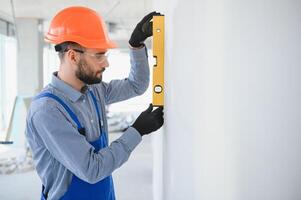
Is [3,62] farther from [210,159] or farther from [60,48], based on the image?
[210,159]

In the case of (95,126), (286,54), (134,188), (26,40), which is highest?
(26,40)

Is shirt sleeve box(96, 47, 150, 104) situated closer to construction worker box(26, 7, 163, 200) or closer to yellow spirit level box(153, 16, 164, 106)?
construction worker box(26, 7, 163, 200)

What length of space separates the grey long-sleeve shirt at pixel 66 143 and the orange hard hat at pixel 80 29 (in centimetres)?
20

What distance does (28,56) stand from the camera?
25.3ft

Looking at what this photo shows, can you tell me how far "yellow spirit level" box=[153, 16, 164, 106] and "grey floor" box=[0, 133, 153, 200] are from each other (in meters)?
2.45

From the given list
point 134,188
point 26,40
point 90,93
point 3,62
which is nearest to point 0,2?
point 26,40

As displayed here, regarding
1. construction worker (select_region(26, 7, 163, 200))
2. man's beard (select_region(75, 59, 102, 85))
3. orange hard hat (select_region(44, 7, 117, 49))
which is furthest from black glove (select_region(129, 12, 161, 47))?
man's beard (select_region(75, 59, 102, 85))

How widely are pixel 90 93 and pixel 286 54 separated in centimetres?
110

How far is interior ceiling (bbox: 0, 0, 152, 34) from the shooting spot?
5.90m

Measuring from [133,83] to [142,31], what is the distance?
32cm

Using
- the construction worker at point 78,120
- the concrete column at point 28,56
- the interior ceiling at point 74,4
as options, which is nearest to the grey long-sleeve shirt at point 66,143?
the construction worker at point 78,120

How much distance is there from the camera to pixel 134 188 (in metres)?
3.93

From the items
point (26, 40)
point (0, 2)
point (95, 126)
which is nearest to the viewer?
point (95, 126)

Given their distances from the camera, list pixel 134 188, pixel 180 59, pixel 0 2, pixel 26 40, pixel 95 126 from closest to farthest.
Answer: pixel 180 59 < pixel 95 126 < pixel 134 188 < pixel 0 2 < pixel 26 40
